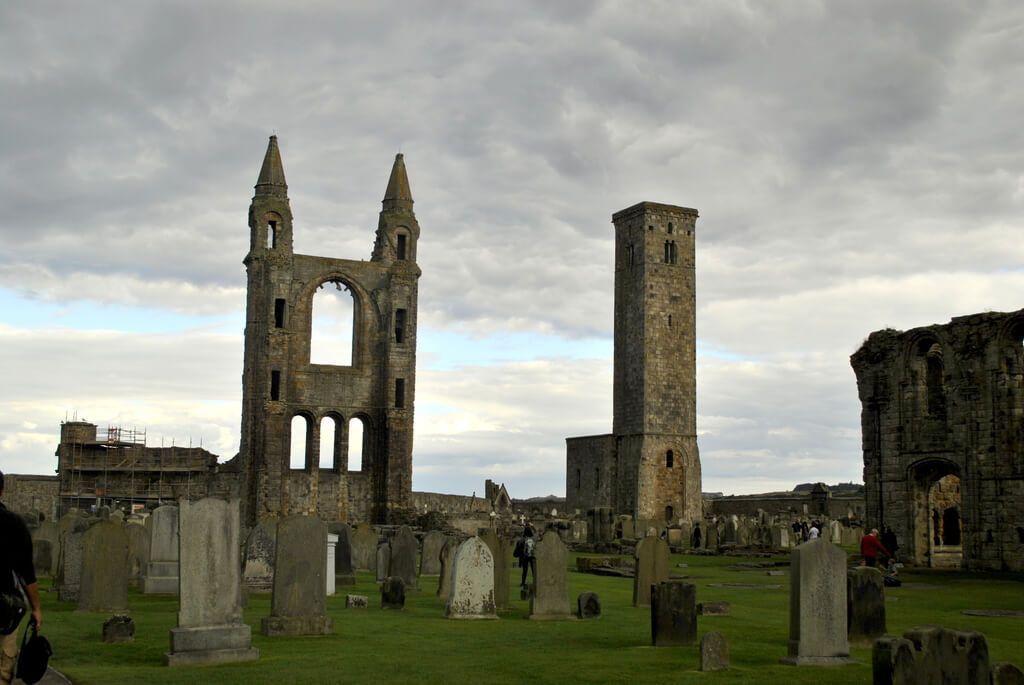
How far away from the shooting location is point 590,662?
36.2 ft

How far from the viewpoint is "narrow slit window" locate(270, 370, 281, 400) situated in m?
48.2

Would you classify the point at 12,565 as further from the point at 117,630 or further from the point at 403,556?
the point at 403,556

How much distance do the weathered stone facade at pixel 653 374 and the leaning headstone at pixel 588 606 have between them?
38.1 metres

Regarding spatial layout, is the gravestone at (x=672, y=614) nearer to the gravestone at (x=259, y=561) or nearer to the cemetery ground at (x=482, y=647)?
the cemetery ground at (x=482, y=647)

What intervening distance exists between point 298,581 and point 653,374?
42638 millimetres

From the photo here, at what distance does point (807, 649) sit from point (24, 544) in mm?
7079

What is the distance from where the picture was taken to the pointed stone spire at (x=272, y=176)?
163ft

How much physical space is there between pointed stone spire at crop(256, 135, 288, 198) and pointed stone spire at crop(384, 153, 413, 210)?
4.67 metres

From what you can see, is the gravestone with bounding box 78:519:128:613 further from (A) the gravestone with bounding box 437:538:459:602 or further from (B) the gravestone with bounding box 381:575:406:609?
(A) the gravestone with bounding box 437:538:459:602

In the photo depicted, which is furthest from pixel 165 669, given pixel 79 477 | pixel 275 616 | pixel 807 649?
pixel 79 477

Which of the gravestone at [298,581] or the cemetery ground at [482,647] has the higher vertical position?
the gravestone at [298,581]

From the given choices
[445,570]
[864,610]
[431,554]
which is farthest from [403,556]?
[864,610]

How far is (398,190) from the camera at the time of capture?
5166 cm

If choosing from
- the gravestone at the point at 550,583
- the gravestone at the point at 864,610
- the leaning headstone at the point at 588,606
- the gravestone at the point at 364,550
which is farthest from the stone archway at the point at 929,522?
the gravestone at the point at 864,610
